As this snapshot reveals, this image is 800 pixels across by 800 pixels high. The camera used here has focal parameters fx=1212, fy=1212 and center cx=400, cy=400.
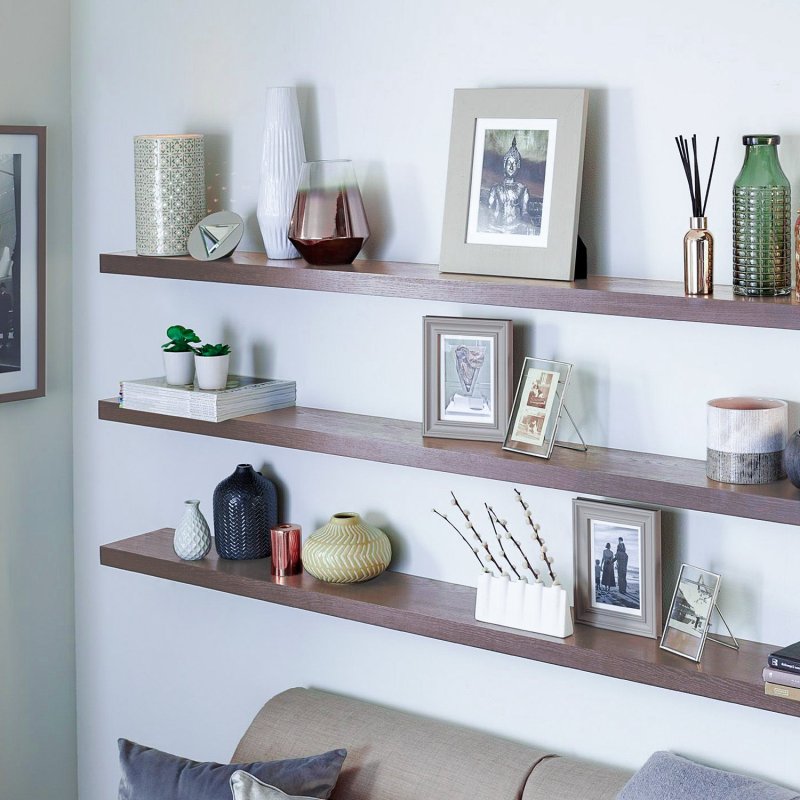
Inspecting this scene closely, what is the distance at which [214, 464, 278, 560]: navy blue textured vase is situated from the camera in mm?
2379

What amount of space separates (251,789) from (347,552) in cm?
45

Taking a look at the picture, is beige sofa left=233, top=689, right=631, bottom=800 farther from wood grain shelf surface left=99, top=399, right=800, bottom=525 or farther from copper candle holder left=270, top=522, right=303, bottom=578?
wood grain shelf surface left=99, top=399, right=800, bottom=525

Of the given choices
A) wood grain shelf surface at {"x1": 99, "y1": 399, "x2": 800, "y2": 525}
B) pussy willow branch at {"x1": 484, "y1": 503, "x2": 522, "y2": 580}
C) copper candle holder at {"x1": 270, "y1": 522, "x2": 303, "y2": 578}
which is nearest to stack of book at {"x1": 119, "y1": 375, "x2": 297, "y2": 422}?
wood grain shelf surface at {"x1": 99, "y1": 399, "x2": 800, "y2": 525}

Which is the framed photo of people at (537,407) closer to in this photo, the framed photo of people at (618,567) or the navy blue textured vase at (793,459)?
the framed photo of people at (618,567)

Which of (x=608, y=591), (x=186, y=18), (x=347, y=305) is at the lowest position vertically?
(x=608, y=591)

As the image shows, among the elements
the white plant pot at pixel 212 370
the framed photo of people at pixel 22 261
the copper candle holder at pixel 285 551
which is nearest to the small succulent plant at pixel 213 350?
the white plant pot at pixel 212 370

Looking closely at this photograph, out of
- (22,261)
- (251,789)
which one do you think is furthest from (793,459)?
(22,261)

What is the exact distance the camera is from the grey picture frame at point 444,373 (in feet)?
6.80

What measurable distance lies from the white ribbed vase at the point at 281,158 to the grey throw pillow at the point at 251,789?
3.12 feet

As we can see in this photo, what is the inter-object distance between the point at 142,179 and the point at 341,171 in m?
0.44

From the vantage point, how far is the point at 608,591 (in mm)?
2031

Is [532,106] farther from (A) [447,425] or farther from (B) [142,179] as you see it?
(B) [142,179]

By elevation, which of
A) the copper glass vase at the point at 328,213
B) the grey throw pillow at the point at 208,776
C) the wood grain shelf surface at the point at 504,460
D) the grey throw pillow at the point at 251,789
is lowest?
the grey throw pillow at the point at 208,776

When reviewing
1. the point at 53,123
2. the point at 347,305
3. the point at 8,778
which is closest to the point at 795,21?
the point at 347,305
